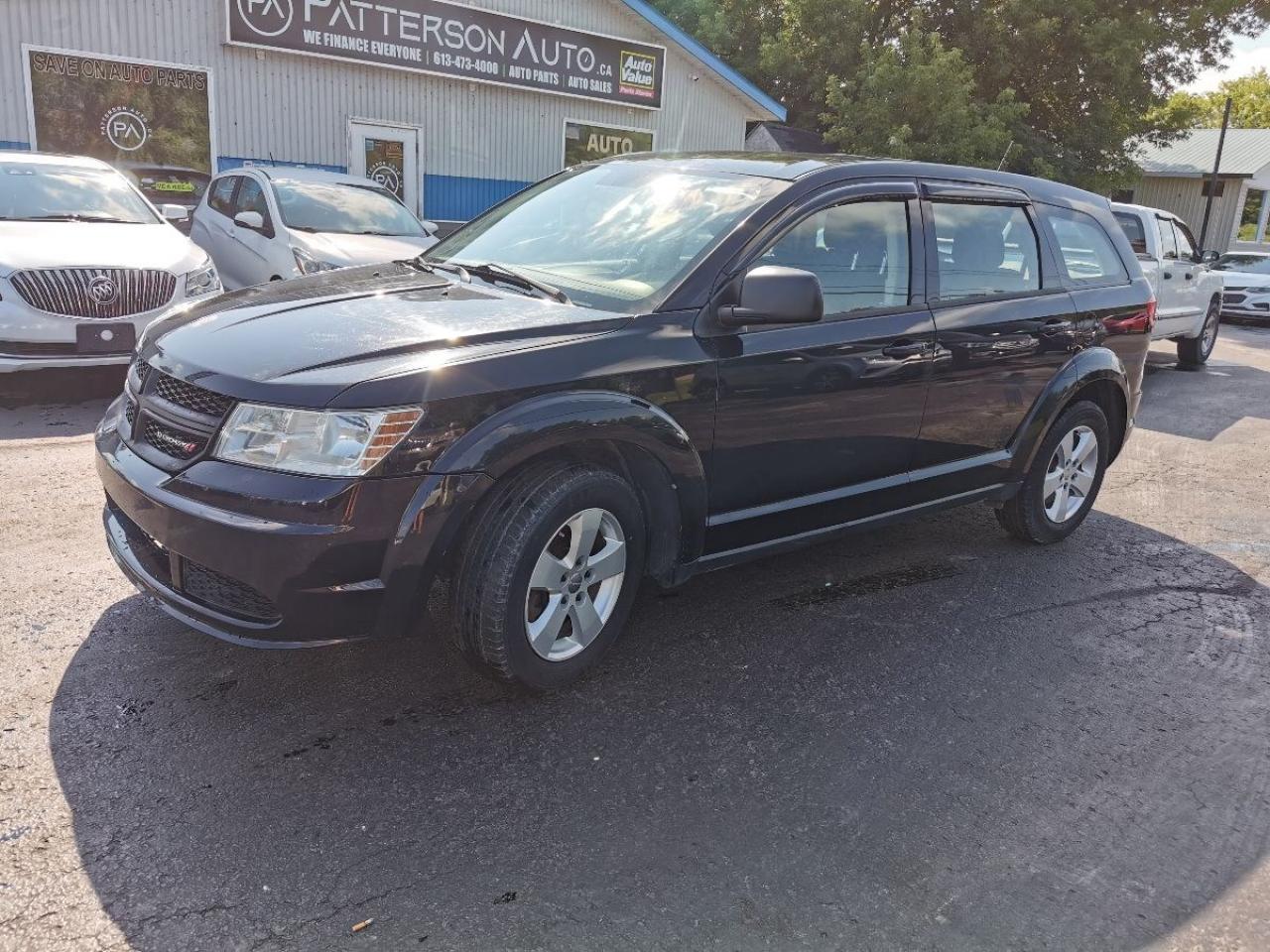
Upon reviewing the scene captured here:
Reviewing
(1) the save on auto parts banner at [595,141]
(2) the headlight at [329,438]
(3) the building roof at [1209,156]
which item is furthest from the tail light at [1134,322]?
(3) the building roof at [1209,156]

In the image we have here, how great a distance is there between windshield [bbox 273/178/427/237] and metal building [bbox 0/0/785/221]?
471cm

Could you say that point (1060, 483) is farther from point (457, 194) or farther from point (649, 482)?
point (457, 194)

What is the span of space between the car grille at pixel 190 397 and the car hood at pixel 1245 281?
1911cm

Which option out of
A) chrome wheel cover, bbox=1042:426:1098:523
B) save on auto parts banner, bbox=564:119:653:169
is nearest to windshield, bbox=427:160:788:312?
chrome wheel cover, bbox=1042:426:1098:523

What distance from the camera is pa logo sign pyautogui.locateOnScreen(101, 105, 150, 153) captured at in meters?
13.2

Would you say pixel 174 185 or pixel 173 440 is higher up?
pixel 174 185

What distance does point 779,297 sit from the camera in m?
3.39

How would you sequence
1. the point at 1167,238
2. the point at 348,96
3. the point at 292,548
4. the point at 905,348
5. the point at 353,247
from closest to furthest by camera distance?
the point at 292,548 < the point at 905,348 < the point at 353,247 < the point at 1167,238 < the point at 348,96

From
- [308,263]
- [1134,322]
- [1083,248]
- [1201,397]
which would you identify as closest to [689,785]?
[1083,248]

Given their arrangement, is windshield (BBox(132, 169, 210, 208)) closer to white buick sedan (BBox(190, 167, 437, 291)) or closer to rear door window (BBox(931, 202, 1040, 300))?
white buick sedan (BBox(190, 167, 437, 291))

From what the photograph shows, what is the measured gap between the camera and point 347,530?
2807 mm

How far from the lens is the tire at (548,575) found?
3.06m

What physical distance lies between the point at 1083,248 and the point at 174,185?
11.0 m

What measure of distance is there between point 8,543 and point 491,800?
2.79m
